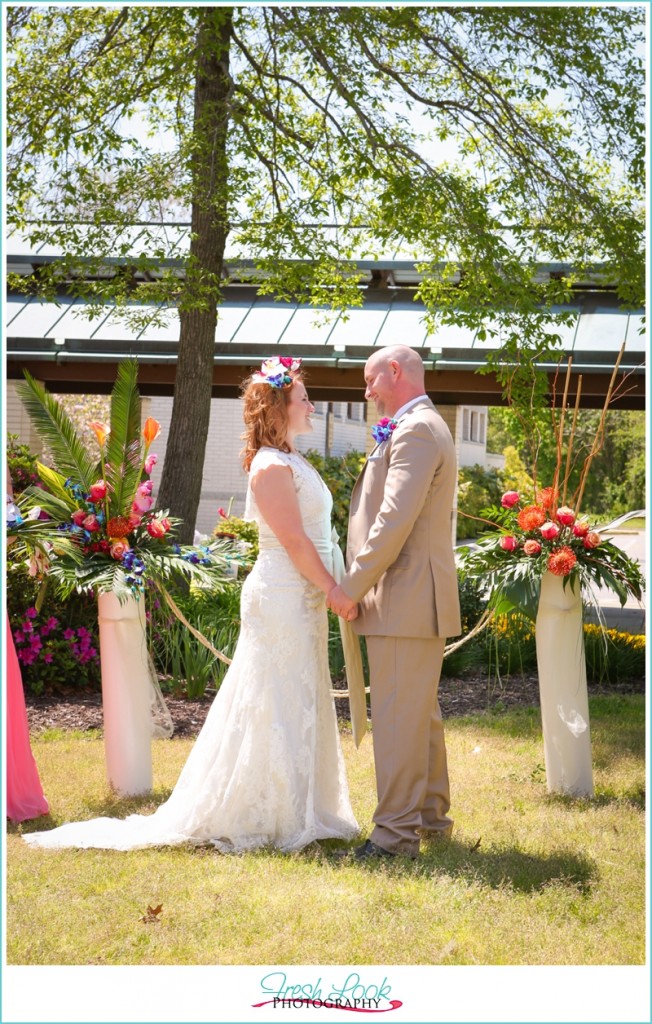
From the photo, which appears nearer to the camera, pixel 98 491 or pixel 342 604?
pixel 342 604

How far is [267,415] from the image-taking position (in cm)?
530

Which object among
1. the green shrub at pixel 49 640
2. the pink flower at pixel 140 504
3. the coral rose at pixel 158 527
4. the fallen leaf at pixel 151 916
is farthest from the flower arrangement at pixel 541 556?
the green shrub at pixel 49 640

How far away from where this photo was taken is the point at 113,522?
20.4 feet

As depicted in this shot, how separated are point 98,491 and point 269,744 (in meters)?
1.92

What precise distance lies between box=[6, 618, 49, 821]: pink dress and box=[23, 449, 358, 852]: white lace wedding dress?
0.46m

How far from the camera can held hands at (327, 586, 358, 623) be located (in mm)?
5047

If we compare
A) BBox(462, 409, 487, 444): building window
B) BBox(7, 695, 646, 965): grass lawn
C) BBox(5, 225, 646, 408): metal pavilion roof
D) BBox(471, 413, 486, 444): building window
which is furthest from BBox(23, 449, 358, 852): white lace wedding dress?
BBox(471, 413, 486, 444): building window

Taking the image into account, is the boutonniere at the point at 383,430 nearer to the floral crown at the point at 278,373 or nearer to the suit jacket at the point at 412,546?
the suit jacket at the point at 412,546

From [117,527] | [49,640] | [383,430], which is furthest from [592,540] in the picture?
[49,640]

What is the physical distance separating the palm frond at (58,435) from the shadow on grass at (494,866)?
280 cm

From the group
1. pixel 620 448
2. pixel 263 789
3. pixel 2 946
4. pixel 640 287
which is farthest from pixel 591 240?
pixel 620 448

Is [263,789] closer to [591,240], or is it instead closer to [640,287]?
[640,287]

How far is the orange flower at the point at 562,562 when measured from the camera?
19.6 feet

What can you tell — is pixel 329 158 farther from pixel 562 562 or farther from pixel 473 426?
pixel 473 426
